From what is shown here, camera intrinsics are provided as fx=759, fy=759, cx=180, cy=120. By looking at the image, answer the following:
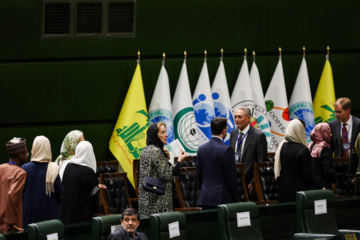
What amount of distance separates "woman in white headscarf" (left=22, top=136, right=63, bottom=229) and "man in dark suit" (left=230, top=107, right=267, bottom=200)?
7.33ft

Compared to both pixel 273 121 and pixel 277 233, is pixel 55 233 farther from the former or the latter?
pixel 273 121

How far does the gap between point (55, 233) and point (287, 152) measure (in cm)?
240

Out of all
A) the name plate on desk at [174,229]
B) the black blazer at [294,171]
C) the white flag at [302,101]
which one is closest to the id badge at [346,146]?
the white flag at [302,101]

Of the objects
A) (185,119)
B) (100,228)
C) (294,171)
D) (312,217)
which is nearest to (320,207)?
(312,217)

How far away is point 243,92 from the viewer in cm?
902

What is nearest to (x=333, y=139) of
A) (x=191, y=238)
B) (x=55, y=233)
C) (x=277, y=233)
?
(x=277, y=233)

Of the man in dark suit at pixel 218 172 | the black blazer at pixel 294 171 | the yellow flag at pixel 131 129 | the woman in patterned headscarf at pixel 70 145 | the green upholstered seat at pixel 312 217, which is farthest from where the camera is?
the yellow flag at pixel 131 129

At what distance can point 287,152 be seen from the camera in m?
6.28

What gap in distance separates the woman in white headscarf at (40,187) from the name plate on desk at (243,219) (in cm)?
132

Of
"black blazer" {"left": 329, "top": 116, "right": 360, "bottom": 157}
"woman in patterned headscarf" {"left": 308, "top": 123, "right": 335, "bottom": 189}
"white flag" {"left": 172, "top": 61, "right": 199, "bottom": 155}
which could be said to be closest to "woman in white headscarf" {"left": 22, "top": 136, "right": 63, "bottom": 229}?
"woman in patterned headscarf" {"left": 308, "top": 123, "right": 335, "bottom": 189}

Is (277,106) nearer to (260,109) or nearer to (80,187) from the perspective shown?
(260,109)

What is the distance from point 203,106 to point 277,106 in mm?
935

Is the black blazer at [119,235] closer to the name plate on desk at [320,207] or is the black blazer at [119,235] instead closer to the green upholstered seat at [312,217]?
the green upholstered seat at [312,217]

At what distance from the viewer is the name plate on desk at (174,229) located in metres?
4.91
